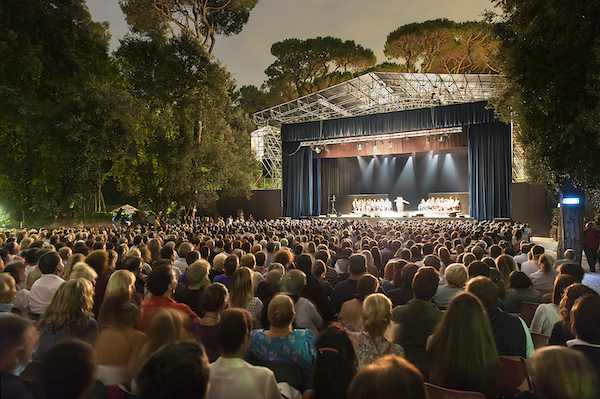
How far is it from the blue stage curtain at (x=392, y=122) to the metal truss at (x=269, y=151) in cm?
320

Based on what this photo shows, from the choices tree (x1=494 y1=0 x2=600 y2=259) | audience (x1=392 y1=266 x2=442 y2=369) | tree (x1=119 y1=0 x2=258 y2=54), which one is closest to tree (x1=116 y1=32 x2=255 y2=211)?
tree (x1=119 y1=0 x2=258 y2=54)

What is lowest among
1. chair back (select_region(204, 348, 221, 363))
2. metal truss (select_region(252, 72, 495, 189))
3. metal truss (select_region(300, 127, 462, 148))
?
chair back (select_region(204, 348, 221, 363))

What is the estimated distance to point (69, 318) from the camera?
2.63 meters

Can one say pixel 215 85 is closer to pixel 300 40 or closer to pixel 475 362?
pixel 300 40

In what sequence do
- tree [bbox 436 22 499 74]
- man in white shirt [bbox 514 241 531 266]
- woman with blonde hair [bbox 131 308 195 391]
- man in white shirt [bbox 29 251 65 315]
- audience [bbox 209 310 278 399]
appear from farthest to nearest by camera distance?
tree [bbox 436 22 499 74] → man in white shirt [bbox 514 241 531 266] → man in white shirt [bbox 29 251 65 315] → woman with blonde hair [bbox 131 308 195 391] → audience [bbox 209 310 278 399]

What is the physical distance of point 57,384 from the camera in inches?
58.4

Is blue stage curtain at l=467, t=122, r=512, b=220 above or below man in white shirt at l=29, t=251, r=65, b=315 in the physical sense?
above

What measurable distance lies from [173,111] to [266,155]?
817 centimetres

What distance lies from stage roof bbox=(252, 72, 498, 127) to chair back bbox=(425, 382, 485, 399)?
16.8 metres

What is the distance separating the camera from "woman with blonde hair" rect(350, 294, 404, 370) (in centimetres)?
240

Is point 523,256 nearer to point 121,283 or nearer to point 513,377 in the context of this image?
point 513,377

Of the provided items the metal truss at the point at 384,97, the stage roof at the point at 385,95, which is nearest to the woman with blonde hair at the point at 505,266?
the metal truss at the point at 384,97

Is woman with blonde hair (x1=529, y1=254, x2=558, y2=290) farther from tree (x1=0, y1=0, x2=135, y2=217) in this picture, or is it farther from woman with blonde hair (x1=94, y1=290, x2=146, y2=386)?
tree (x1=0, y1=0, x2=135, y2=217)

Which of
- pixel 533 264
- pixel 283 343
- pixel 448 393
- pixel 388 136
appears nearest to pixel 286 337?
pixel 283 343
